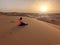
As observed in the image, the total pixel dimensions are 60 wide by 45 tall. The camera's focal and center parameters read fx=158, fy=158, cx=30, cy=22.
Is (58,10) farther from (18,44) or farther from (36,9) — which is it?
(18,44)

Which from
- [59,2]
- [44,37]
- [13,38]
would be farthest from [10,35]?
[59,2]

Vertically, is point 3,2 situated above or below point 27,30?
above

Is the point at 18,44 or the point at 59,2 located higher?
the point at 59,2

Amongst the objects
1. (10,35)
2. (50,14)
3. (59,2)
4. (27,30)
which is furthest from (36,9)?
(10,35)

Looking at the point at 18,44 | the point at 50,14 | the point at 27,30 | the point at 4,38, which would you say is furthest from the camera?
the point at 50,14

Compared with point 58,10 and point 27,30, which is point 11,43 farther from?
point 58,10

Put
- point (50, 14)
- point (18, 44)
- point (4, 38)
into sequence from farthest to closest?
point (50, 14) → point (4, 38) → point (18, 44)

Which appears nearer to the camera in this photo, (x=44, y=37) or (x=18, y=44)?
(x=18, y=44)

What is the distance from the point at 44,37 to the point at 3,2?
3578 mm

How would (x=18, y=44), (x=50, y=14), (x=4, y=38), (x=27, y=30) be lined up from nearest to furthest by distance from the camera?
(x=18, y=44) < (x=4, y=38) < (x=27, y=30) < (x=50, y=14)

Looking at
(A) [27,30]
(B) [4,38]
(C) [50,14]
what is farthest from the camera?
(C) [50,14]

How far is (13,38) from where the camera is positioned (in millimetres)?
2055

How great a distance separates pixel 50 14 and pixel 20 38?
3.40 m

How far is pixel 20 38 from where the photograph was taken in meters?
2.06
